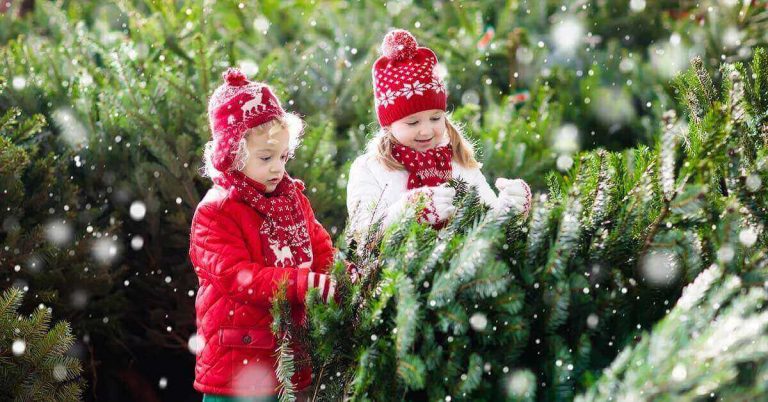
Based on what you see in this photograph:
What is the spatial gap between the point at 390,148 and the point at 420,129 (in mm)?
136

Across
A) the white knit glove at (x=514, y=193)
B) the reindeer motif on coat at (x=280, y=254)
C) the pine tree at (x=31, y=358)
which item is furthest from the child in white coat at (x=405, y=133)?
the pine tree at (x=31, y=358)

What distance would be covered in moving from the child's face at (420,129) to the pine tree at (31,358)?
1301mm

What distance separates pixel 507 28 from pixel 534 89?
2.68ft

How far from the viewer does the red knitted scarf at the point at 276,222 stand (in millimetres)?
2801

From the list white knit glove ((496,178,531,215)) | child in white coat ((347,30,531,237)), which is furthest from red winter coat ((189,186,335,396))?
white knit glove ((496,178,531,215))

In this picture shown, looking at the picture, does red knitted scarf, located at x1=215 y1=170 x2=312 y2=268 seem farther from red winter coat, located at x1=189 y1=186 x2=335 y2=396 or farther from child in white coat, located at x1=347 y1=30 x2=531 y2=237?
child in white coat, located at x1=347 y1=30 x2=531 y2=237

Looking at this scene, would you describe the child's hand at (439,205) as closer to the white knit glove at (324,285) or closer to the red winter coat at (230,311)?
the white knit glove at (324,285)

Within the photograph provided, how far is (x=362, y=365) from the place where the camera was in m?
1.99

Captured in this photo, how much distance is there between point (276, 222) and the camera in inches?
112

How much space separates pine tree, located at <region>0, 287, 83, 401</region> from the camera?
279 cm

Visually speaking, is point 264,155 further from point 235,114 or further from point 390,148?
point 390,148

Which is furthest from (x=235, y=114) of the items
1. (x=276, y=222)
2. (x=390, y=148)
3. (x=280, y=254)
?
(x=390, y=148)

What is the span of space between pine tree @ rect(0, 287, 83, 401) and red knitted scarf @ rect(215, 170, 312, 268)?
0.72m

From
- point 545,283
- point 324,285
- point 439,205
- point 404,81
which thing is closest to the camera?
point 545,283
